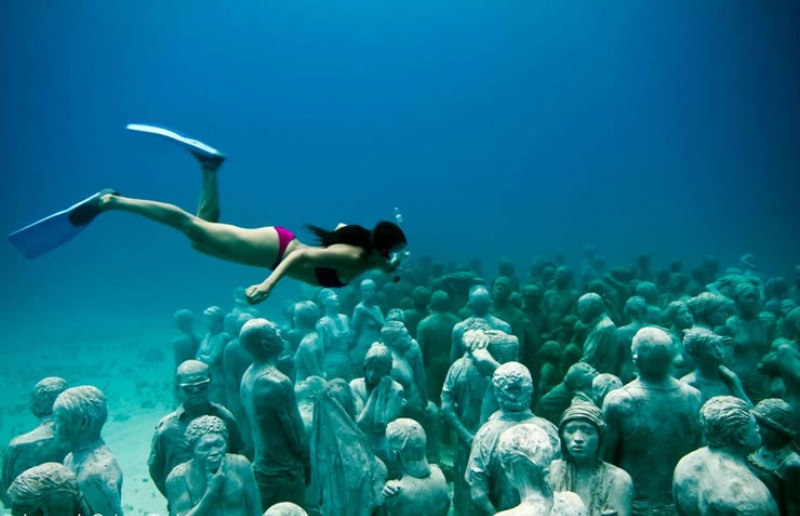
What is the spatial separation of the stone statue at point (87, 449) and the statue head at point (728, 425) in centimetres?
540

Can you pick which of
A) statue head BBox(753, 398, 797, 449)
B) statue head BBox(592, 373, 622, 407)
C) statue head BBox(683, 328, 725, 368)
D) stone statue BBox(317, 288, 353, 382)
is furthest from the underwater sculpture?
stone statue BBox(317, 288, 353, 382)

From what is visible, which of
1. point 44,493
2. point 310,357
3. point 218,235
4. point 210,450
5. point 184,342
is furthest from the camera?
point 184,342

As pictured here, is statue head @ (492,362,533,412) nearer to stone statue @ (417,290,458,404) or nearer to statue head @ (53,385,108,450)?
statue head @ (53,385,108,450)

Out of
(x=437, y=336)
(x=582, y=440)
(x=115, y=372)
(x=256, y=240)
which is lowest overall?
(x=115, y=372)

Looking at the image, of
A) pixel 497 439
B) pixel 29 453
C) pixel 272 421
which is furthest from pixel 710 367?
pixel 29 453

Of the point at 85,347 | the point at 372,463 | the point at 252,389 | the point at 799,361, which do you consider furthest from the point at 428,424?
the point at 85,347

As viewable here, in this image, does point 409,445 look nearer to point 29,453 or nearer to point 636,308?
point 29,453

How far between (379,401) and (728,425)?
3576 millimetres

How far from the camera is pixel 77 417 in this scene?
15.2 ft

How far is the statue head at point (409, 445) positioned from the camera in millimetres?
4590

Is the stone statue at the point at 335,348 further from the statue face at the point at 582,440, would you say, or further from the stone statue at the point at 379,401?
the statue face at the point at 582,440

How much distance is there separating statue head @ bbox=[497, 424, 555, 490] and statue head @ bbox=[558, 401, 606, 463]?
2.52 feet

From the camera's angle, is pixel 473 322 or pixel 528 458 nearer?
pixel 528 458

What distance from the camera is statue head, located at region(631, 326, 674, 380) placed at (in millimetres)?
4934
